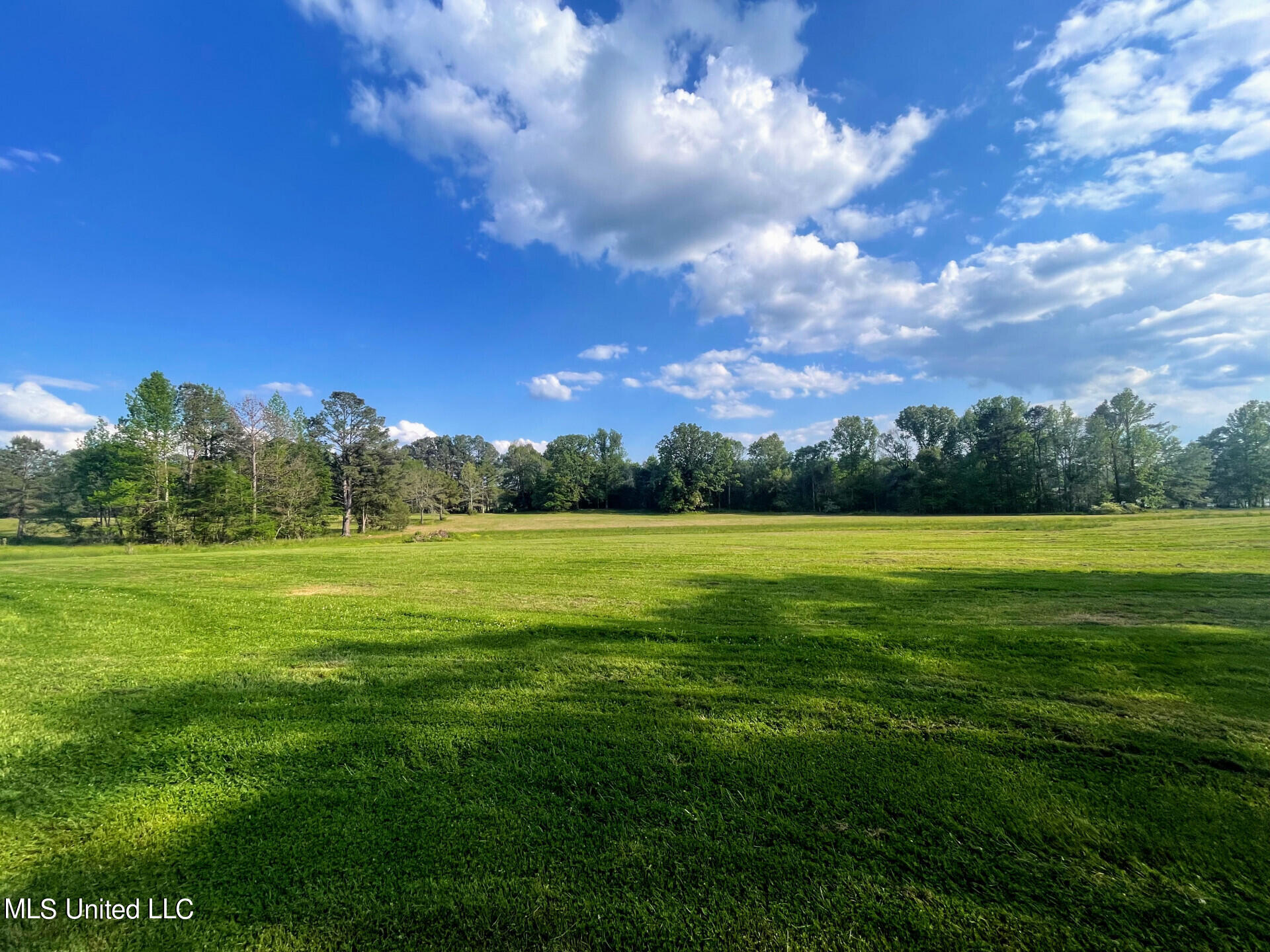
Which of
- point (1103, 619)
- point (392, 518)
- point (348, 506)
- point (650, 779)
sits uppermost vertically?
point (348, 506)

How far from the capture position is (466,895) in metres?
2.42

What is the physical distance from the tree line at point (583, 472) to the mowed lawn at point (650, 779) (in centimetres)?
3907

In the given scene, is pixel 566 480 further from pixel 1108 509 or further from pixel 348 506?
pixel 1108 509

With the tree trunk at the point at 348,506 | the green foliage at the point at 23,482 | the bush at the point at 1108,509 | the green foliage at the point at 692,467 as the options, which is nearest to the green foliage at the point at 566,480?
the green foliage at the point at 692,467

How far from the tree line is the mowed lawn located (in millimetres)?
39067

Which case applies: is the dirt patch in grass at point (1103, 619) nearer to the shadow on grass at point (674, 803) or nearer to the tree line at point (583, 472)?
the shadow on grass at point (674, 803)

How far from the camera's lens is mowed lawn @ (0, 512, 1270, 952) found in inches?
91.4

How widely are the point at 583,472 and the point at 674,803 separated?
297ft

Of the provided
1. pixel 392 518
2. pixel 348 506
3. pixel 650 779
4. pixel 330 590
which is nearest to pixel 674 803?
pixel 650 779

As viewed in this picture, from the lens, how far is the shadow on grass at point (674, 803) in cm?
230

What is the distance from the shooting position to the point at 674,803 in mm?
3156

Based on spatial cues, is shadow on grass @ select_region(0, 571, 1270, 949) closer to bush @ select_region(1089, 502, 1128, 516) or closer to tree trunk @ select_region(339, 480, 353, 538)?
tree trunk @ select_region(339, 480, 353, 538)

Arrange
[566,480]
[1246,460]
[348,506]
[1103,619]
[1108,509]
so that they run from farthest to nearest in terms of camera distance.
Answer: [566,480], [1246,460], [1108,509], [348,506], [1103,619]

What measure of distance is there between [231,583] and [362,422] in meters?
45.5
